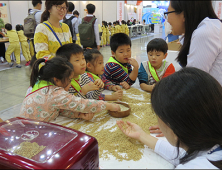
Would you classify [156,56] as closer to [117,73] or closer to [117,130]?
[117,73]

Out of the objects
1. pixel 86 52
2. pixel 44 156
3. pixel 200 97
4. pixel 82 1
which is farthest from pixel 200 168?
pixel 82 1

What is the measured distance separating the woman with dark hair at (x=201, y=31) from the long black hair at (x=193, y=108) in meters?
0.52

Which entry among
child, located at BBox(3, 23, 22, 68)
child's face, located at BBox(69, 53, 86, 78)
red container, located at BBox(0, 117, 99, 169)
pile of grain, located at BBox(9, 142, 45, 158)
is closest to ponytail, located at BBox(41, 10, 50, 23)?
child's face, located at BBox(69, 53, 86, 78)

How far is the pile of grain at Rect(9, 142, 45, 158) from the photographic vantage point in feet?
1.85

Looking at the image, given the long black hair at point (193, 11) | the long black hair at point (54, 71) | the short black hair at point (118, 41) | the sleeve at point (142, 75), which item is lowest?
the sleeve at point (142, 75)

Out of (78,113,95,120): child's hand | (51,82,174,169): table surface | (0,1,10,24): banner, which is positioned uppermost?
(0,1,10,24): banner

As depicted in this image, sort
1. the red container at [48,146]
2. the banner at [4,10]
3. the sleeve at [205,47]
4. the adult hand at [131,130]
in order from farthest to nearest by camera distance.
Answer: the banner at [4,10] → the sleeve at [205,47] → the adult hand at [131,130] → the red container at [48,146]

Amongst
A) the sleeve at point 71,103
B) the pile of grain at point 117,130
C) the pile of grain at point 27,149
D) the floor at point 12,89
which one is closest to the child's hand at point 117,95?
the pile of grain at point 117,130

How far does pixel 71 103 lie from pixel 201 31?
0.87 m

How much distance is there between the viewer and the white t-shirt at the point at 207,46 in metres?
1.02

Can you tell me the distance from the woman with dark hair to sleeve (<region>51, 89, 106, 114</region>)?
2.20 ft

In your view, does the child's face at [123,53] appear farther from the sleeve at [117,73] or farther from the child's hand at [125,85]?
the child's hand at [125,85]

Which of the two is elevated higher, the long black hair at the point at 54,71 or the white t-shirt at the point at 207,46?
the white t-shirt at the point at 207,46

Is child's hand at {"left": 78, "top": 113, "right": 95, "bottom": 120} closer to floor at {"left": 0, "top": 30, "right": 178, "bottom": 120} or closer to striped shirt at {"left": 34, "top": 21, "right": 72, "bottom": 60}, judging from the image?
striped shirt at {"left": 34, "top": 21, "right": 72, "bottom": 60}
